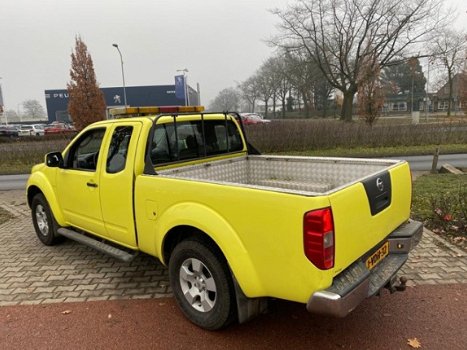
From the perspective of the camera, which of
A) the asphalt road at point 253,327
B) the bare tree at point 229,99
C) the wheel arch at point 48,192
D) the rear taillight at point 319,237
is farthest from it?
the bare tree at point 229,99

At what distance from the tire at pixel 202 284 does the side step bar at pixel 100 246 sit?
27.7 inches

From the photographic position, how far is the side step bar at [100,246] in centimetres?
385

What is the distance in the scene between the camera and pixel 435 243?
5.02 metres

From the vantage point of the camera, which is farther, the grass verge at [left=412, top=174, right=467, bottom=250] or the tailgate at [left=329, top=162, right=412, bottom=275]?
the grass verge at [left=412, top=174, right=467, bottom=250]

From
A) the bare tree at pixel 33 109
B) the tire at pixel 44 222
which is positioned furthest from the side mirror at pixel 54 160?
the bare tree at pixel 33 109

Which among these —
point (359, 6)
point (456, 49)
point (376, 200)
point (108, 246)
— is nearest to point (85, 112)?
point (359, 6)

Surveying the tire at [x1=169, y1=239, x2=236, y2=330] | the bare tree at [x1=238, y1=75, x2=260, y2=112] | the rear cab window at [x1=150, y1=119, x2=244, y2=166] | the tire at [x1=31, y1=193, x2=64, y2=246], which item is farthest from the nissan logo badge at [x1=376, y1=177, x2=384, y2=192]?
the bare tree at [x1=238, y1=75, x2=260, y2=112]

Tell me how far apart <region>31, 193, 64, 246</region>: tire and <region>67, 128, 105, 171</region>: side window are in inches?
39.0

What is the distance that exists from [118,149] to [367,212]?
101 inches

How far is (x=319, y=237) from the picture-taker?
2.37 m

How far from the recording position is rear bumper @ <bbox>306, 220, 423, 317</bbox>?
2.39m

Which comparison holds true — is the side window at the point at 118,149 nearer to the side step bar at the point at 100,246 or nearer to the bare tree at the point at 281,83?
the side step bar at the point at 100,246

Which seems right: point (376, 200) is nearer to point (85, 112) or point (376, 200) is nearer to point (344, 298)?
point (344, 298)

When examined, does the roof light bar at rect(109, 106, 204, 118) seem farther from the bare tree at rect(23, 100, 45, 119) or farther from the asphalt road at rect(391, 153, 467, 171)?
the bare tree at rect(23, 100, 45, 119)
